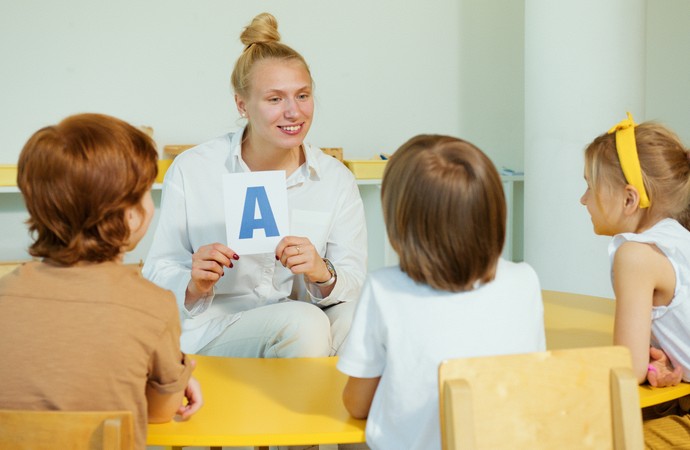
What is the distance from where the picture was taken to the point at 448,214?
4.37 feet

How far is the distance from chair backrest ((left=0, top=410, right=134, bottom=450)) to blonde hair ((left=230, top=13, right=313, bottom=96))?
1.46 metres

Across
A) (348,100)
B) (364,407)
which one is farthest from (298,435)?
(348,100)

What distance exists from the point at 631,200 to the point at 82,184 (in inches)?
49.5

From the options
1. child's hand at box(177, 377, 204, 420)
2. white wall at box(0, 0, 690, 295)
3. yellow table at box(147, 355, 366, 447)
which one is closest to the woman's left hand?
yellow table at box(147, 355, 366, 447)

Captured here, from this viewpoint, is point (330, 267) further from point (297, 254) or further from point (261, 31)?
point (261, 31)

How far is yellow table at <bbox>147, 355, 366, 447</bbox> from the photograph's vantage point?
1317 mm

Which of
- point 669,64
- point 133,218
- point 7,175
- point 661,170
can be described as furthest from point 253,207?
point 669,64

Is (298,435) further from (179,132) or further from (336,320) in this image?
(179,132)

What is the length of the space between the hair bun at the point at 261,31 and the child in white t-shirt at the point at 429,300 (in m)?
1.20

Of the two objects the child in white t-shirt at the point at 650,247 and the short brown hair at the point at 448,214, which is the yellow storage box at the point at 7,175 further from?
the short brown hair at the point at 448,214

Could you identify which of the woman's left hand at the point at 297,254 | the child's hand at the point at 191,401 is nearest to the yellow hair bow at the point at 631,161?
the woman's left hand at the point at 297,254

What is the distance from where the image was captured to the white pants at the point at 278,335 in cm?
200

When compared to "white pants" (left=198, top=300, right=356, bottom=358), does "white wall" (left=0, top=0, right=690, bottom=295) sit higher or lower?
higher

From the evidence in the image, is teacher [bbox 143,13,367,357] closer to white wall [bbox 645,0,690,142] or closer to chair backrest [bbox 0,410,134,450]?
chair backrest [bbox 0,410,134,450]
